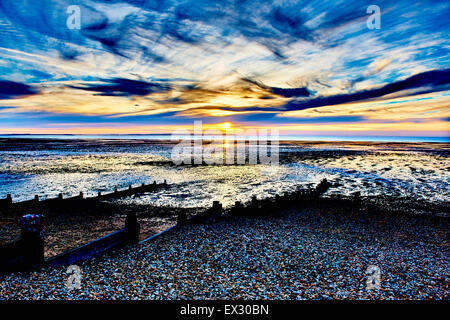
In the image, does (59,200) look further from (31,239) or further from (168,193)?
(31,239)

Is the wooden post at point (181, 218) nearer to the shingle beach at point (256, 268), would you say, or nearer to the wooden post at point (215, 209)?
the shingle beach at point (256, 268)

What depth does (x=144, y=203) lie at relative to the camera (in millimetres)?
21062

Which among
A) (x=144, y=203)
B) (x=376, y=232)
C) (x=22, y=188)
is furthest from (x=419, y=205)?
(x=22, y=188)

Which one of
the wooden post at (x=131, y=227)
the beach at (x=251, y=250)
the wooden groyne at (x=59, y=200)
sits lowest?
the beach at (x=251, y=250)

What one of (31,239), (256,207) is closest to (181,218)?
(256,207)

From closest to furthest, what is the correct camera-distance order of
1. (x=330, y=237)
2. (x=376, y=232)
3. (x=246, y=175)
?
(x=330, y=237) → (x=376, y=232) → (x=246, y=175)

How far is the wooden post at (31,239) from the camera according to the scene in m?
7.47

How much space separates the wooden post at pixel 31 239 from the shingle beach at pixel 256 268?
0.39 metres

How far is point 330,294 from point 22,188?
100 ft

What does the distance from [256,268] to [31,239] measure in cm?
713

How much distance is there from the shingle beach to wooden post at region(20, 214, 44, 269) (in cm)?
39

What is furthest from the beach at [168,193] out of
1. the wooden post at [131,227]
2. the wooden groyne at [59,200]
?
the wooden post at [131,227]
